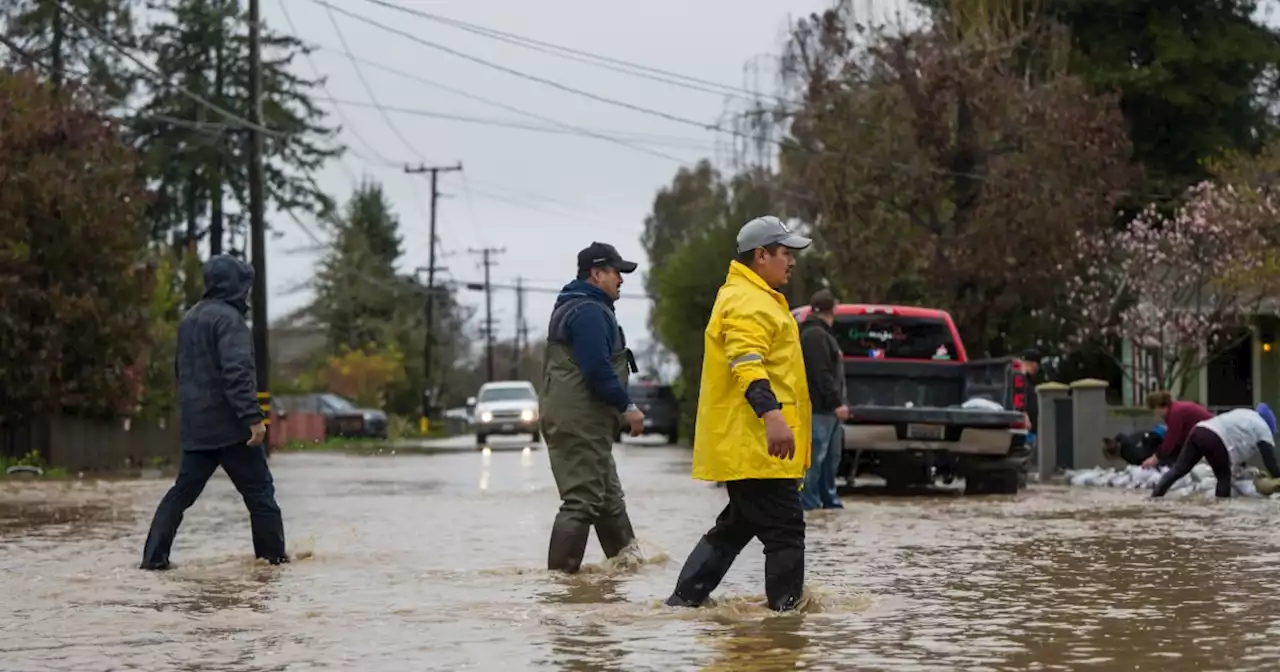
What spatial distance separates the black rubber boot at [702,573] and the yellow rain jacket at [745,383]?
0.40 metres

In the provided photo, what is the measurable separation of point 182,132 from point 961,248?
115 ft

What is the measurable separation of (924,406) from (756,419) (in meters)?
13.8

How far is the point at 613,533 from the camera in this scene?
12.0 m

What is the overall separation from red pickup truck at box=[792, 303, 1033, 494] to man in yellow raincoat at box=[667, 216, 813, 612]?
11281 mm

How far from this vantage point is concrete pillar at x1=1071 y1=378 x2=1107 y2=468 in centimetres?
2747

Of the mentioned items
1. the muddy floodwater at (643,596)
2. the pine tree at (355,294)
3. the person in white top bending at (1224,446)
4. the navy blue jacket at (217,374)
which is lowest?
the muddy floodwater at (643,596)

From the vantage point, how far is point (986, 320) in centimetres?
3772

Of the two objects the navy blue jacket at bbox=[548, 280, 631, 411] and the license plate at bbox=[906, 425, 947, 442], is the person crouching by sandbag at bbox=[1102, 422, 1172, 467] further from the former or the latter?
the navy blue jacket at bbox=[548, 280, 631, 411]

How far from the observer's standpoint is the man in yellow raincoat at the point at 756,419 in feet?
30.3

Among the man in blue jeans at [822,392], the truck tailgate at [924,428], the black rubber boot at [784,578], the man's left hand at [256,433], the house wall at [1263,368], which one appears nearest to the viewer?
the black rubber boot at [784,578]

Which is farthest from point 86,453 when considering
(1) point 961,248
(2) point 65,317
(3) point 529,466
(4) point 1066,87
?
(4) point 1066,87

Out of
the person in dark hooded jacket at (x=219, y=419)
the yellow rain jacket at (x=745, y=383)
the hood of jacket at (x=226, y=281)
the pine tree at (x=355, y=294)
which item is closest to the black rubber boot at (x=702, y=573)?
the yellow rain jacket at (x=745, y=383)

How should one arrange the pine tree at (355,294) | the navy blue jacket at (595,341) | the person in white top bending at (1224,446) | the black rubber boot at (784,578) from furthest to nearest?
the pine tree at (355,294)
the person in white top bending at (1224,446)
the navy blue jacket at (595,341)
the black rubber boot at (784,578)

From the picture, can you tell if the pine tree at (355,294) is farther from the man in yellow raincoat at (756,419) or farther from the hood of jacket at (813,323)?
the man in yellow raincoat at (756,419)
